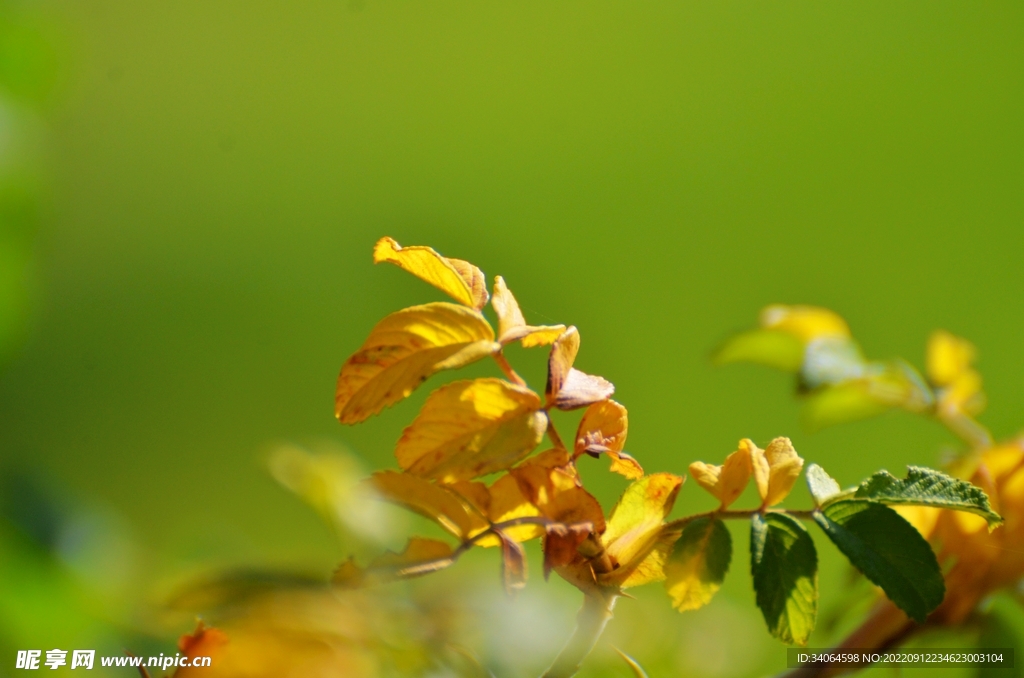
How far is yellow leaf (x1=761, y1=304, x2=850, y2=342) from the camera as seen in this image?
441 millimetres

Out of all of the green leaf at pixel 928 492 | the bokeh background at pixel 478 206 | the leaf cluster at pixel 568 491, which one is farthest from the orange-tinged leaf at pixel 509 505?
the bokeh background at pixel 478 206

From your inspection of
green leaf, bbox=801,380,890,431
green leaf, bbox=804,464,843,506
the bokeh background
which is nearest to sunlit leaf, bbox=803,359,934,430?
green leaf, bbox=801,380,890,431

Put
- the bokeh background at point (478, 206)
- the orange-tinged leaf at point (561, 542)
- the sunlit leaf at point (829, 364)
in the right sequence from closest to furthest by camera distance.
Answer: the orange-tinged leaf at point (561, 542)
the sunlit leaf at point (829, 364)
the bokeh background at point (478, 206)

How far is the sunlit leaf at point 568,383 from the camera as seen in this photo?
0.24m

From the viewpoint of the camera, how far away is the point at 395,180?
268cm

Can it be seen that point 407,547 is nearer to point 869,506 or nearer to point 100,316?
point 869,506

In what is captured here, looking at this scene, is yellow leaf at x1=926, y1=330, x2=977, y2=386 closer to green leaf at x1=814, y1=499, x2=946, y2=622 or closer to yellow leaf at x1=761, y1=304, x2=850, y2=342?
yellow leaf at x1=761, y1=304, x2=850, y2=342

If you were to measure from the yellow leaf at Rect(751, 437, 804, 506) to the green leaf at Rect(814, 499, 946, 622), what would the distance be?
15 mm

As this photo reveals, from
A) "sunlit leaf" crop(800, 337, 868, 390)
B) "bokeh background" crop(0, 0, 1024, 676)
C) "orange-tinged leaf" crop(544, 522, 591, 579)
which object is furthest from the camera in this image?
"bokeh background" crop(0, 0, 1024, 676)

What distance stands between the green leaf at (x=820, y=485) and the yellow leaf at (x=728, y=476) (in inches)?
1.1

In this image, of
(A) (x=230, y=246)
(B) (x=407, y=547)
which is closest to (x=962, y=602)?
(B) (x=407, y=547)

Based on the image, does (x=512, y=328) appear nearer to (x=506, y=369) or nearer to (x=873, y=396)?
(x=506, y=369)

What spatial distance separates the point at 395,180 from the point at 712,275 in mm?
1112

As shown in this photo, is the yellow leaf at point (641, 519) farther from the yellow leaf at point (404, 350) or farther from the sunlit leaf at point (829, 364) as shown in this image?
the sunlit leaf at point (829, 364)
